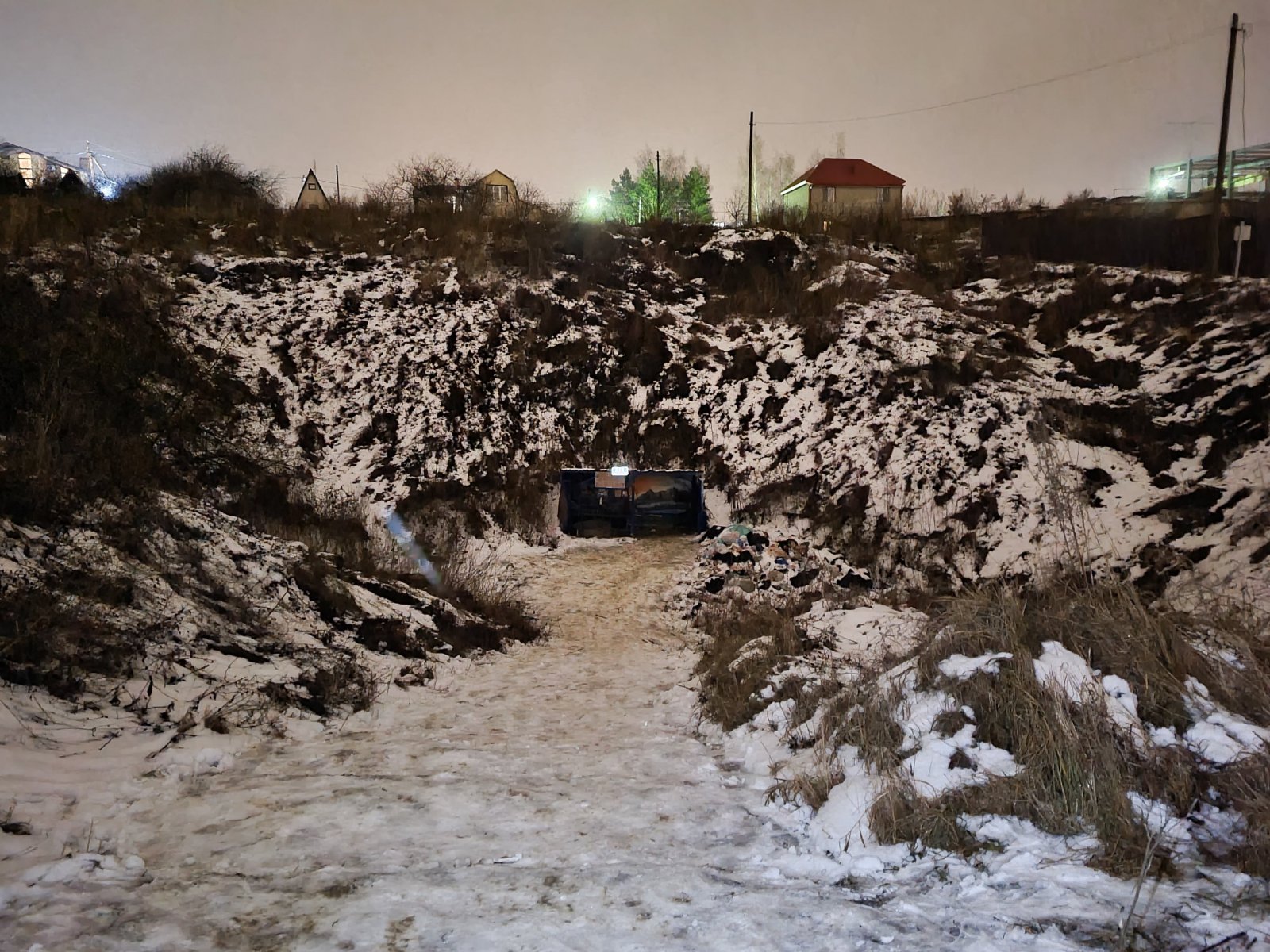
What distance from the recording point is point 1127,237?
66.1 ft

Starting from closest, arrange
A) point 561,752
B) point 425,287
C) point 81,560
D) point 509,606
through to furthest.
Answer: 1. point 561,752
2. point 81,560
3. point 509,606
4. point 425,287

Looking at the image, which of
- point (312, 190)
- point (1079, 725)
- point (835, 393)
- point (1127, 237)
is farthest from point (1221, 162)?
point (312, 190)

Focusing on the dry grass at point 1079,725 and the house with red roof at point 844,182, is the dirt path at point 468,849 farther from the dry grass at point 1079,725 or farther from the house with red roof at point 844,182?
the house with red roof at point 844,182

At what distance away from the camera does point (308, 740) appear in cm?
569

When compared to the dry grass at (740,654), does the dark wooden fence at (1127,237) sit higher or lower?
higher

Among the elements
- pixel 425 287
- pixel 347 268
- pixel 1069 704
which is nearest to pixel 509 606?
pixel 1069 704

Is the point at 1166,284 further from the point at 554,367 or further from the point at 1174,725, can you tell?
the point at 1174,725

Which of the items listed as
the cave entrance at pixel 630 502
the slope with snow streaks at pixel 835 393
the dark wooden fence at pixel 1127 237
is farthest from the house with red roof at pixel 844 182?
the cave entrance at pixel 630 502

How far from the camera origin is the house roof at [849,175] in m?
47.1

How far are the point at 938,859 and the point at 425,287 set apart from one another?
16.5 metres

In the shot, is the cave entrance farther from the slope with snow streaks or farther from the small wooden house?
the small wooden house

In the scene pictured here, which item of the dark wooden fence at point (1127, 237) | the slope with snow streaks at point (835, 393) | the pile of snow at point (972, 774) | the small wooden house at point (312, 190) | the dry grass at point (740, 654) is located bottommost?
the dry grass at point (740, 654)

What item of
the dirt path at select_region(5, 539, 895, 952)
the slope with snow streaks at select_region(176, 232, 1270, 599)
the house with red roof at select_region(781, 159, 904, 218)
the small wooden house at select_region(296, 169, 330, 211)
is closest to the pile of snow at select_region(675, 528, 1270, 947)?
the dirt path at select_region(5, 539, 895, 952)

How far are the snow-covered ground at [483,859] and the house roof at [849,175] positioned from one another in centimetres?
4617
